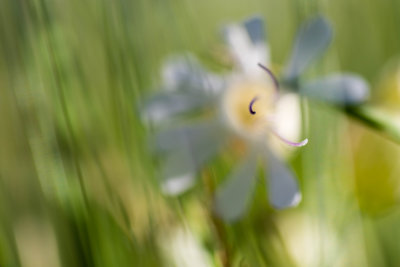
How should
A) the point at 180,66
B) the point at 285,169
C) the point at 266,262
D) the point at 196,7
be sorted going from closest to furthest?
the point at 266,262
the point at 285,169
the point at 180,66
the point at 196,7

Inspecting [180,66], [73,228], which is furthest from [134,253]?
[180,66]

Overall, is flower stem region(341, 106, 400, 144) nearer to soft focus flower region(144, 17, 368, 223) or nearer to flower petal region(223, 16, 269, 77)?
soft focus flower region(144, 17, 368, 223)

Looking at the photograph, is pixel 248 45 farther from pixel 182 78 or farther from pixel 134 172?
pixel 134 172

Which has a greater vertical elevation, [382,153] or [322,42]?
[322,42]

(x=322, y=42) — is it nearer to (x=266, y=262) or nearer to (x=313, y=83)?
(x=313, y=83)

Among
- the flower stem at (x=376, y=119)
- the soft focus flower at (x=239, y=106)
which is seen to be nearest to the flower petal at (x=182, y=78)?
the soft focus flower at (x=239, y=106)

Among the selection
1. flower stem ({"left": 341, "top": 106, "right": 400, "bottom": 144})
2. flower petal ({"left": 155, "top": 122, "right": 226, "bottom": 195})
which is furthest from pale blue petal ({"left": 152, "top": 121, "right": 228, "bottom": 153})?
flower stem ({"left": 341, "top": 106, "right": 400, "bottom": 144})

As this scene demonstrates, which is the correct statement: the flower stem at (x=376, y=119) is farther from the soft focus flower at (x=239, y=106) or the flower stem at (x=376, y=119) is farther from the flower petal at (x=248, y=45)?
the flower petal at (x=248, y=45)

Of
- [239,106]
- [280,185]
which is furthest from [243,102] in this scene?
[280,185]
